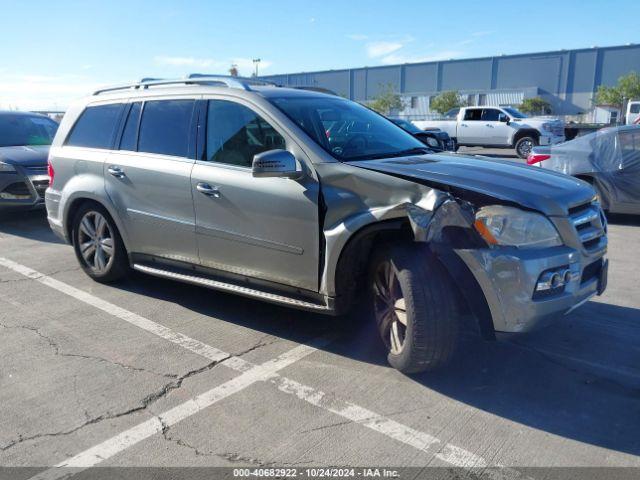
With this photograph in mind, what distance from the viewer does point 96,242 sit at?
526 centimetres

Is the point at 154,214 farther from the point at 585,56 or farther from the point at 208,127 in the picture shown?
the point at 585,56

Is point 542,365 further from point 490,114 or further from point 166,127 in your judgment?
point 490,114

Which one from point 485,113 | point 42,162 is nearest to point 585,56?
point 485,113

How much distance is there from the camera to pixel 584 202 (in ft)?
11.5

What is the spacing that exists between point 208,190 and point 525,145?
17958mm

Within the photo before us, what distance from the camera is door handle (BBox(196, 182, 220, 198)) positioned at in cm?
405

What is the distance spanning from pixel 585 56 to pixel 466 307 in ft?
224

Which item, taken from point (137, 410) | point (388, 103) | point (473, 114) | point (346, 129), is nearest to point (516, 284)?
point (346, 129)

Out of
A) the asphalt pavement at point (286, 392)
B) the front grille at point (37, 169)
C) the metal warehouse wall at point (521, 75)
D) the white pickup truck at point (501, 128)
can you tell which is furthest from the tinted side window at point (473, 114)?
the metal warehouse wall at point (521, 75)

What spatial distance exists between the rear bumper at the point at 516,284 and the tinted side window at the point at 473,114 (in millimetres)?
19458

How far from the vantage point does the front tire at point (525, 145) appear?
1946 cm

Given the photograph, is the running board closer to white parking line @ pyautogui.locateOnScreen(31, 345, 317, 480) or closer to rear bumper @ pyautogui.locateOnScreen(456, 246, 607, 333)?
white parking line @ pyautogui.locateOnScreen(31, 345, 317, 480)

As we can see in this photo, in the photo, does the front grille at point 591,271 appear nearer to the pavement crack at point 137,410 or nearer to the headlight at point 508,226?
the headlight at point 508,226

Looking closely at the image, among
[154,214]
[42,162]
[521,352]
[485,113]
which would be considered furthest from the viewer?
[485,113]
